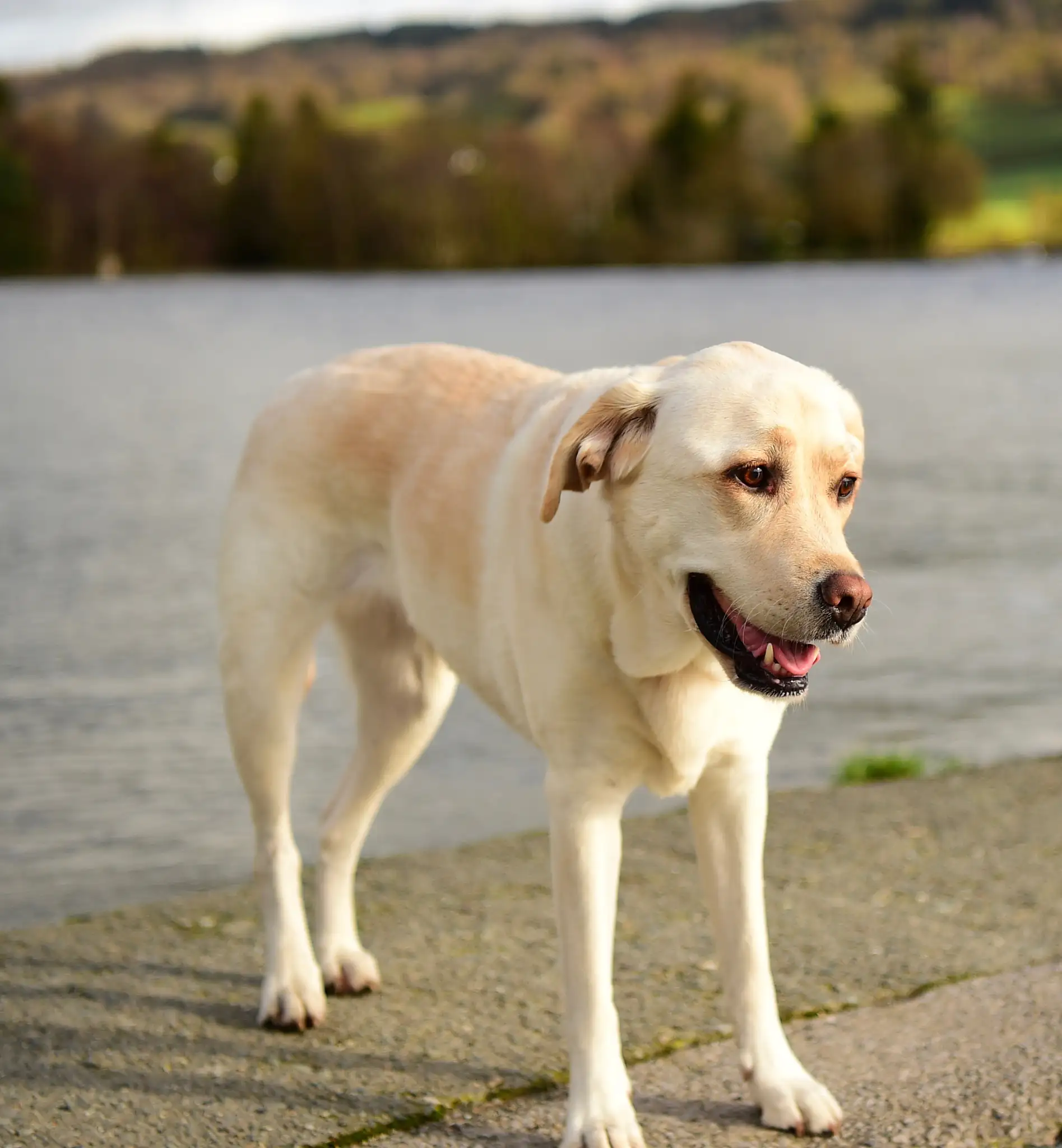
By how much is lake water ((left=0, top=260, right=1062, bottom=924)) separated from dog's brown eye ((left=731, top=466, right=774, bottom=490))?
13.4ft

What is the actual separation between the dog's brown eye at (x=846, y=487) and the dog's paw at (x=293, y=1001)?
212 centimetres

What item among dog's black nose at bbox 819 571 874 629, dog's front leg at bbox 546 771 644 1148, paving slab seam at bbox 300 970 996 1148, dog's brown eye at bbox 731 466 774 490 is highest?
dog's brown eye at bbox 731 466 774 490

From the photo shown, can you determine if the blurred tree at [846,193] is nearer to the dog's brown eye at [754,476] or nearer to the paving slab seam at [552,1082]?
the paving slab seam at [552,1082]

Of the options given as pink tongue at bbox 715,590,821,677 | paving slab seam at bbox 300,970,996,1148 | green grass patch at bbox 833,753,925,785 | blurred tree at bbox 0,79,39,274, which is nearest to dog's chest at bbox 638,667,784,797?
pink tongue at bbox 715,590,821,677

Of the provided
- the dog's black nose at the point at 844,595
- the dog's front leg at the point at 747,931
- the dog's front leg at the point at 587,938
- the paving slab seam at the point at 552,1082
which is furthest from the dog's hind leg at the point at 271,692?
the dog's black nose at the point at 844,595

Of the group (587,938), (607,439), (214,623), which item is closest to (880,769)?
(587,938)

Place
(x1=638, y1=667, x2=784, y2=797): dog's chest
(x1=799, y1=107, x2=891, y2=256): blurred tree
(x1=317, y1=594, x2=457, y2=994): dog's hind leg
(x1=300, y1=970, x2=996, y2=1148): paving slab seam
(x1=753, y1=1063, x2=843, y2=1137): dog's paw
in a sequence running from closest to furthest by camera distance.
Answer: (x1=638, y1=667, x2=784, y2=797): dog's chest
(x1=753, y1=1063, x2=843, y2=1137): dog's paw
(x1=300, y1=970, x2=996, y2=1148): paving slab seam
(x1=317, y1=594, x2=457, y2=994): dog's hind leg
(x1=799, y1=107, x2=891, y2=256): blurred tree

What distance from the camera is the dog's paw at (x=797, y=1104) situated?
3.97 m

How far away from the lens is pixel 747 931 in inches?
162

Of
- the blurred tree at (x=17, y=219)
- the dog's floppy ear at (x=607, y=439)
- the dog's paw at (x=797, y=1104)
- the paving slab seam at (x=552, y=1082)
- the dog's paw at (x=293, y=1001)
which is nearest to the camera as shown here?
the dog's floppy ear at (x=607, y=439)

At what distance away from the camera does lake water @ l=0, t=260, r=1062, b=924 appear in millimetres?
8344

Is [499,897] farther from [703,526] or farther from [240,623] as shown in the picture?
[703,526]

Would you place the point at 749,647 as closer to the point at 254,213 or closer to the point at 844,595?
the point at 844,595

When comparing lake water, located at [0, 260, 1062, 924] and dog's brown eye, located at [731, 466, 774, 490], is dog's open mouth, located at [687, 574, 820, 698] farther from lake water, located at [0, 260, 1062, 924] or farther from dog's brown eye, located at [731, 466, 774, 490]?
lake water, located at [0, 260, 1062, 924]
